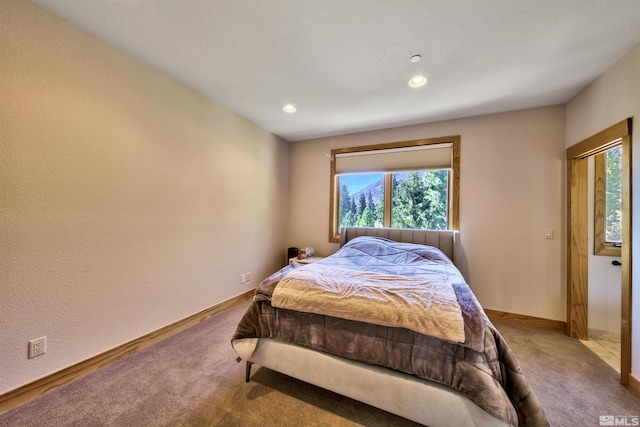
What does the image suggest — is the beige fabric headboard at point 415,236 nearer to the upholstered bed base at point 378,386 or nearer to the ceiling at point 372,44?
the ceiling at point 372,44

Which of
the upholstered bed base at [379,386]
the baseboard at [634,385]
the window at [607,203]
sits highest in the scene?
the window at [607,203]

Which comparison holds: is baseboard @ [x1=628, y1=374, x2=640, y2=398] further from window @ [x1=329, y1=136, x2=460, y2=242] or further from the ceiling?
the ceiling

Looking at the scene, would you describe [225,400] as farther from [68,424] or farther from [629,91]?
[629,91]

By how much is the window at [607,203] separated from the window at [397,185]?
1236 millimetres

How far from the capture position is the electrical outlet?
1425mm

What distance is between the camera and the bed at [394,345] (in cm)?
110

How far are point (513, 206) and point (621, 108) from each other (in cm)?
114

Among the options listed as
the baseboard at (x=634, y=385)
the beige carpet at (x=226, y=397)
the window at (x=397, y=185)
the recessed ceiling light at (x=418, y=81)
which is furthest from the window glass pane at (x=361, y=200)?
the baseboard at (x=634, y=385)

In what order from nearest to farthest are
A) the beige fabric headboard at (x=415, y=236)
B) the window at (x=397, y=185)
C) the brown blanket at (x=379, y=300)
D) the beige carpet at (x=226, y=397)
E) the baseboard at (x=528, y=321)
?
the brown blanket at (x=379, y=300)
the beige carpet at (x=226, y=397)
the baseboard at (x=528, y=321)
the beige fabric headboard at (x=415, y=236)
the window at (x=397, y=185)

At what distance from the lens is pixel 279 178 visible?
12.2 ft

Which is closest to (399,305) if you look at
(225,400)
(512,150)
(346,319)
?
(346,319)

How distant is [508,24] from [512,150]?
1.64 metres

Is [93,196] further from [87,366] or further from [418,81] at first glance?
[418,81]

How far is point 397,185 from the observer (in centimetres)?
332
